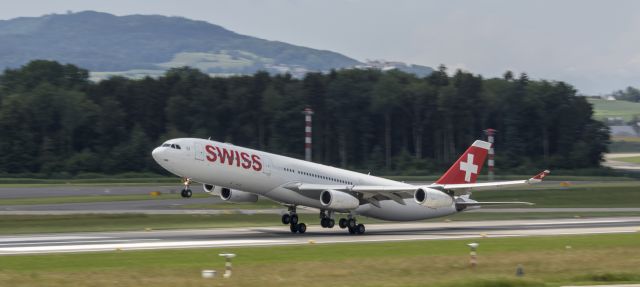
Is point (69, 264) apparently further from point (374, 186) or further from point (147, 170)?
point (147, 170)

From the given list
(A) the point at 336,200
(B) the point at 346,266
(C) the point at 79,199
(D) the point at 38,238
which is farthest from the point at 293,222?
(C) the point at 79,199

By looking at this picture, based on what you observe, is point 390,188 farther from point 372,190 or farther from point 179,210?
point 179,210

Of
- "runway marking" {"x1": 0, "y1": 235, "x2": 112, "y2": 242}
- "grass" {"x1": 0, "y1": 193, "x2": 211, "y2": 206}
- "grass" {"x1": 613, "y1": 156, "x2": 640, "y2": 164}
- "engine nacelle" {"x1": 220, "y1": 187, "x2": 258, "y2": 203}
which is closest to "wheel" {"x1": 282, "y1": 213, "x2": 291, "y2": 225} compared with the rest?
"engine nacelle" {"x1": 220, "y1": 187, "x2": 258, "y2": 203}

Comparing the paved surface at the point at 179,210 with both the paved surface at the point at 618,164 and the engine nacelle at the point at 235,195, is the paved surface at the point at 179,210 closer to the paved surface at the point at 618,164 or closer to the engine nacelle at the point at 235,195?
the engine nacelle at the point at 235,195

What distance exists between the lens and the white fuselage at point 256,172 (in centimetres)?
4909

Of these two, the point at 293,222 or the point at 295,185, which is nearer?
the point at 295,185

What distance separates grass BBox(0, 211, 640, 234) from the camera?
53.2 metres

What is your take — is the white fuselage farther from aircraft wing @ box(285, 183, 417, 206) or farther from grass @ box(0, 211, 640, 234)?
grass @ box(0, 211, 640, 234)

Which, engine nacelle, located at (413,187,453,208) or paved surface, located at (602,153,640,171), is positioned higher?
paved surface, located at (602,153,640,171)

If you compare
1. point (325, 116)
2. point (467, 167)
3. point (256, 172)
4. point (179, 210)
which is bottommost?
point (179, 210)

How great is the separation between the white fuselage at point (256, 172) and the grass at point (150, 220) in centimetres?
433

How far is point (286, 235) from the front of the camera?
167 ft

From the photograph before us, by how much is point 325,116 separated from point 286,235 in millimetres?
78580

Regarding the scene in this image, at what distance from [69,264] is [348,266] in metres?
9.87
